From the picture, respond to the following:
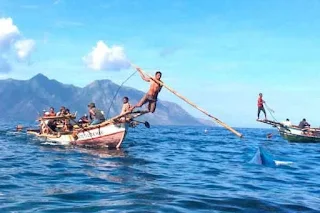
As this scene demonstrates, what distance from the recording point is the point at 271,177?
51.0 ft

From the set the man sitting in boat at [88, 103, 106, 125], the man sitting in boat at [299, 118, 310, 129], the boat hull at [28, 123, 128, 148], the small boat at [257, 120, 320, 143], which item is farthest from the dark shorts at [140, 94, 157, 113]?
the man sitting in boat at [299, 118, 310, 129]

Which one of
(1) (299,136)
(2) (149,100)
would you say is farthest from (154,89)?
(1) (299,136)

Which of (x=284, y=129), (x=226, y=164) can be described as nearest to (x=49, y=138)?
(x=226, y=164)

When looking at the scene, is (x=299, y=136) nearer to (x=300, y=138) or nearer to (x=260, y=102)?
(x=300, y=138)

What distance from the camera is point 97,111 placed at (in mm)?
28969

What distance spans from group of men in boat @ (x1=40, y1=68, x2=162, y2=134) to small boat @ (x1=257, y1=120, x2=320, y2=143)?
1968 centimetres

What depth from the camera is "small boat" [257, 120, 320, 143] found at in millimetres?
41562

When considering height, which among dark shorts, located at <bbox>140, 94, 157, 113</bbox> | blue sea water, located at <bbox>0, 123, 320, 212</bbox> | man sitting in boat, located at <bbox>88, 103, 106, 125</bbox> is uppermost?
dark shorts, located at <bbox>140, 94, 157, 113</bbox>

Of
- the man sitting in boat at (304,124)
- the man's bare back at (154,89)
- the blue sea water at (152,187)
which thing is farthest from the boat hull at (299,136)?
the man's bare back at (154,89)

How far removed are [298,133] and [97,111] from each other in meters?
23.2

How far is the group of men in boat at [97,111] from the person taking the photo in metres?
22.7

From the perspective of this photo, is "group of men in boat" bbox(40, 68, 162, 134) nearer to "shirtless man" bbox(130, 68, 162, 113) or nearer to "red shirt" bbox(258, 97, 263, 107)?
"shirtless man" bbox(130, 68, 162, 113)

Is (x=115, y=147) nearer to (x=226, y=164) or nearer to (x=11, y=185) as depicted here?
(x=226, y=164)

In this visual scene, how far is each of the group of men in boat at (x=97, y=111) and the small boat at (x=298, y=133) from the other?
19.7 metres
